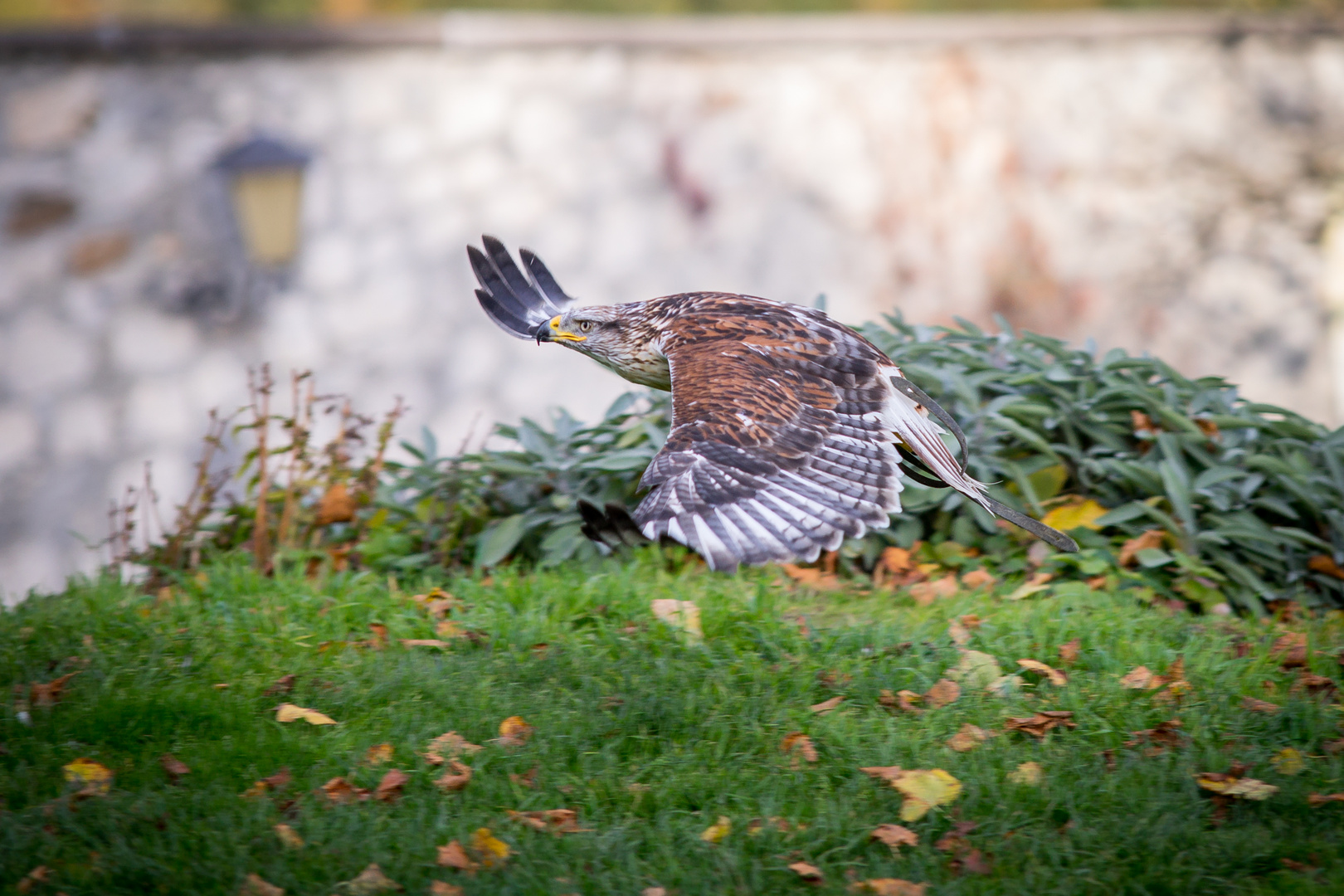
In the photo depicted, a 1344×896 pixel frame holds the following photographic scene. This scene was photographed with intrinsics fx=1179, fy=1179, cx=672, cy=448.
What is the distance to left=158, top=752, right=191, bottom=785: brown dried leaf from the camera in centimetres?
297

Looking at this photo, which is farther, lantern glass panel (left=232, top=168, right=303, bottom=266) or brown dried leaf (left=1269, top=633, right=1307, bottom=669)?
lantern glass panel (left=232, top=168, right=303, bottom=266)

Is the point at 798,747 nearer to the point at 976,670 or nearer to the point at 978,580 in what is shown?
the point at 976,670


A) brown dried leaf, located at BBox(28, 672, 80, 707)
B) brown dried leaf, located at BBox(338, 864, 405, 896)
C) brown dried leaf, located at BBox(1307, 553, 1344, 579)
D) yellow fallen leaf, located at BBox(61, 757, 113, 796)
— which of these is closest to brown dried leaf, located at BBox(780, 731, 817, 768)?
brown dried leaf, located at BBox(338, 864, 405, 896)

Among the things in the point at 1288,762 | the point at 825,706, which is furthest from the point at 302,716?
the point at 1288,762

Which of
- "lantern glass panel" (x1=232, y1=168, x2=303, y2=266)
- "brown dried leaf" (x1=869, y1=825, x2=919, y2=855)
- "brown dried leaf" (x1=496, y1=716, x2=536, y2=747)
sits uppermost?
"lantern glass panel" (x1=232, y1=168, x2=303, y2=266)

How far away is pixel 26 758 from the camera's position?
3.05 m

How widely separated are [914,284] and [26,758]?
585cm

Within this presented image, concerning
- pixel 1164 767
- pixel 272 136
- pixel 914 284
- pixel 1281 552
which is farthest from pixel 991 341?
pixel 272 136

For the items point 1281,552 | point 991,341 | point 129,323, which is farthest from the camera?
point 129,323

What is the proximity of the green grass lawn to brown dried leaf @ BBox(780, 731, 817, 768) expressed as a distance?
21 millimetres

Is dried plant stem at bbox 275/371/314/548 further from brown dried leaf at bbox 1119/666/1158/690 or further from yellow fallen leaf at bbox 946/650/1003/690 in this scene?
brown dried leaf at bbox 1119/666/1158/690

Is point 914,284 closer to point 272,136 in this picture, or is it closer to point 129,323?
point 272,136

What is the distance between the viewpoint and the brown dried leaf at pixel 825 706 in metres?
3.20

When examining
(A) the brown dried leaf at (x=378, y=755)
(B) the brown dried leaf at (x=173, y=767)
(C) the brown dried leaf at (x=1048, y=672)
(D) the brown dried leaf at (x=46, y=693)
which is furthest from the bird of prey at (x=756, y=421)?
(D) the brown dried leaf at (x=46, y=693)
